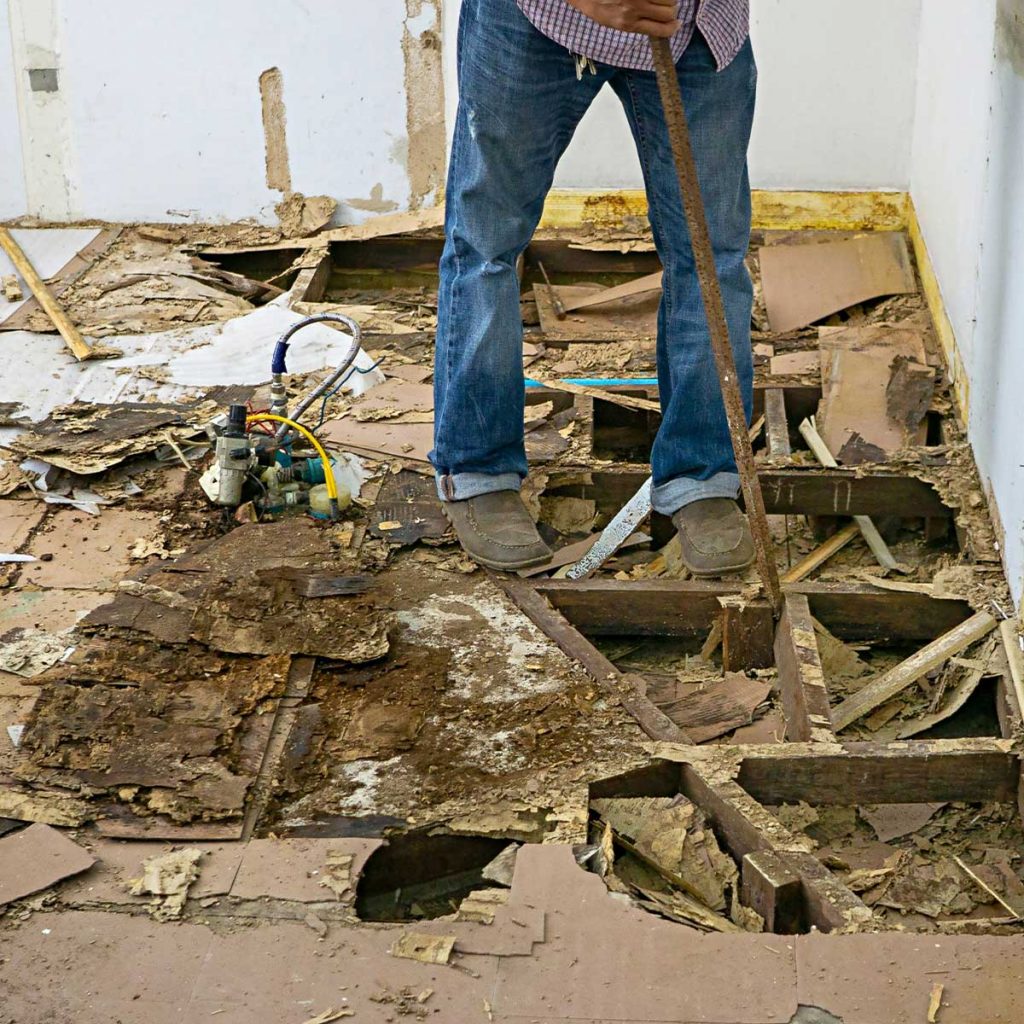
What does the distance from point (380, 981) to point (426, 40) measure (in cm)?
433

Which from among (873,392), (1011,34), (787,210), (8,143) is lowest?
(873,392)

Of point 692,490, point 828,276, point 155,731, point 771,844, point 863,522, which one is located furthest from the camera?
point 828,276

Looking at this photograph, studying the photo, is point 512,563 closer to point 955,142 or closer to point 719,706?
point 719,706

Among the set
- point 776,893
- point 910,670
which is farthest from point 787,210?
point 776,893

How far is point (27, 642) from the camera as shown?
105 inches

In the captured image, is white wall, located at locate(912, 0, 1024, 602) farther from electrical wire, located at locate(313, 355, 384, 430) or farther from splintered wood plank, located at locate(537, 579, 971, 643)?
electrical wire, located at locate(313, 355, 384, 430)

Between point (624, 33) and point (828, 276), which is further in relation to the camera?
point (828, 276)

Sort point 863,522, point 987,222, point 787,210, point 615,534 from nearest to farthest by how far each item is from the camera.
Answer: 1. point 615,534
2. point 987,222
3. point 863,522
4. point 787,210

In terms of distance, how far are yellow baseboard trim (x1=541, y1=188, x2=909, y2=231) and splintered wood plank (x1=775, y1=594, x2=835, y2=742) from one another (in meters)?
2.81

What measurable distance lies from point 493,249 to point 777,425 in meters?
1.15

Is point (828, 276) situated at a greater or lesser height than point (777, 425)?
greater

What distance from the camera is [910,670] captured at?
2.61 metres

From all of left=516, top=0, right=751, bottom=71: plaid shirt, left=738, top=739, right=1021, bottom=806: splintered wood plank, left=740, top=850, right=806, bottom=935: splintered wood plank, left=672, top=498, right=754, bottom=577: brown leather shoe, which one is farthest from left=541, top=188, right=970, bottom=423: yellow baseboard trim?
left=740, top=850, right=806, bottom=935: splintered wood plank

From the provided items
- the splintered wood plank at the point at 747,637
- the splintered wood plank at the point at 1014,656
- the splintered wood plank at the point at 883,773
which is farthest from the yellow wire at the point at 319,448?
the splintered wood plank at the point at 1014,656
